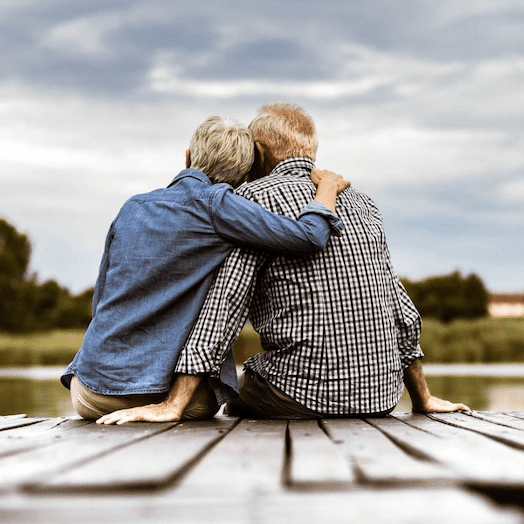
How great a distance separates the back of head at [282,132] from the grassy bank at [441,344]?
1640 cm

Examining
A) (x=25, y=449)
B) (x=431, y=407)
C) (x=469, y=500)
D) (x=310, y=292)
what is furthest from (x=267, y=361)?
(x=469, y=500)

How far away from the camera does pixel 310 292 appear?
1.95m

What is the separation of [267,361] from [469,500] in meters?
1.19

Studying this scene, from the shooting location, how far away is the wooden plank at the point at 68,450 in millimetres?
1013

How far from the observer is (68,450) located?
1.24 metres

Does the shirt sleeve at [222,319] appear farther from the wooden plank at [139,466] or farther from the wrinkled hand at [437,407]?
the wrinkled hand at [437,407]

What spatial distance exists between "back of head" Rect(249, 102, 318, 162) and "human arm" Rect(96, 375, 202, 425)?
2.48 ft

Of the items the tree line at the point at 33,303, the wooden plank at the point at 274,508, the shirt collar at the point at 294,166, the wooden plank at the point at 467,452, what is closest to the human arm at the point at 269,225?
the shirt collar at the point at 294,166

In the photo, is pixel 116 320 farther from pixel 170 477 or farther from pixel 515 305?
pixel 515 305

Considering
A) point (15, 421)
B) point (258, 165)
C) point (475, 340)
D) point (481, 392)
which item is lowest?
point (481, 392)

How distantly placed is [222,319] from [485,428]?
28.5 inches

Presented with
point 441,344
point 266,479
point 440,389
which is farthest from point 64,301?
point 266,479

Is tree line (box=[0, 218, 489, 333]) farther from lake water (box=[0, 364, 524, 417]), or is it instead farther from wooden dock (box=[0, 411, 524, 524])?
wooden dock (box=[0, 411, 524, 524])

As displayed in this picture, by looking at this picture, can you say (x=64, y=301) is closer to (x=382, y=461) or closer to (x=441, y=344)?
(x=441, y=344)
